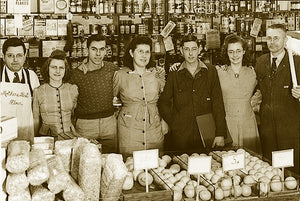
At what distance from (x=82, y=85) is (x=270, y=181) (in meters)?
1.89

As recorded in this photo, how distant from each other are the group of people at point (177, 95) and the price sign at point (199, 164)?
130 centimetres

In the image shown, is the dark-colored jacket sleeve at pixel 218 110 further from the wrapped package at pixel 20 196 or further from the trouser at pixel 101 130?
the wrapped package at pixel 20 196

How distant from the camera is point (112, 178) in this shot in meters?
2.36

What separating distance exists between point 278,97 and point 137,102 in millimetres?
1179

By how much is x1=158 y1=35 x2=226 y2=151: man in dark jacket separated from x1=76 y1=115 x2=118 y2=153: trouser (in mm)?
463

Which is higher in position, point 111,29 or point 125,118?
point 111,29

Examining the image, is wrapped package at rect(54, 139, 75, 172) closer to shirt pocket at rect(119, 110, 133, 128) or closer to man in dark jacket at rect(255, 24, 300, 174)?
shirt pocket at rect(119, 110, 133, 128)

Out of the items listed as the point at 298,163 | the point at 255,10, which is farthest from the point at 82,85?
the point at 255,10

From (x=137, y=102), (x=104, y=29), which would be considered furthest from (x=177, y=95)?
(x=104, y=29)

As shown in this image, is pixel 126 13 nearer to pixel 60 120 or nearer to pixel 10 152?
pixel 60 120

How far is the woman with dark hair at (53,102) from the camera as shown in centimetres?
382

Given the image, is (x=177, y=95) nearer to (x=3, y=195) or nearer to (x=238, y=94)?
(x=238, y=94)

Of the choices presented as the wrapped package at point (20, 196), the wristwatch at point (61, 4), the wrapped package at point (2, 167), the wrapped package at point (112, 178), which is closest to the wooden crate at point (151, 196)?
the wrapped package at point (112, 178)

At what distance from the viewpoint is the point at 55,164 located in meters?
2.40
